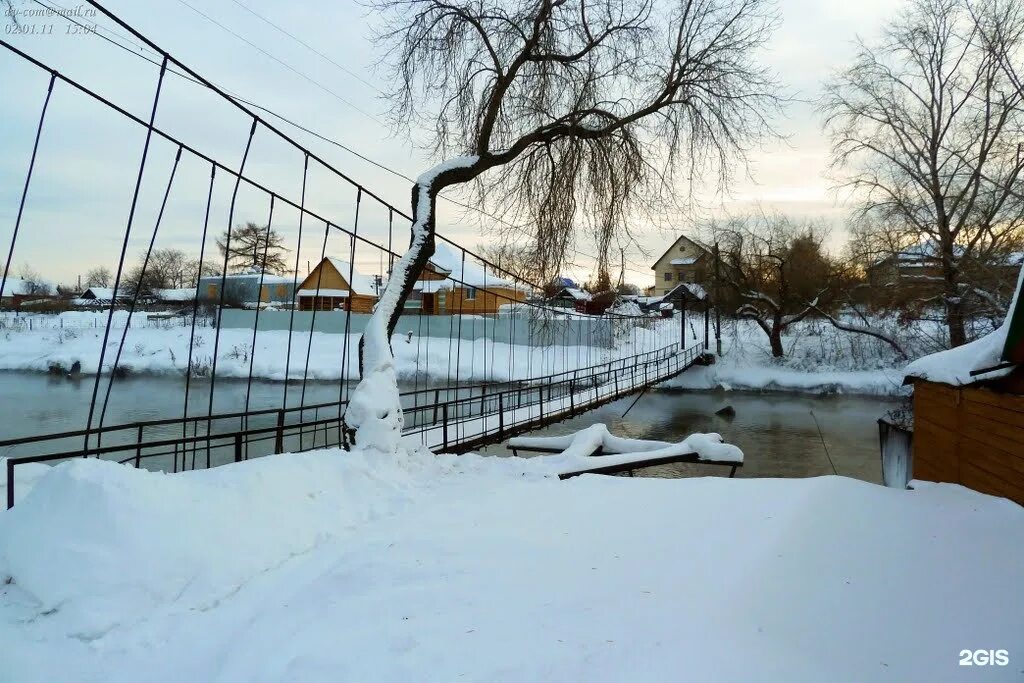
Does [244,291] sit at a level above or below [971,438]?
above

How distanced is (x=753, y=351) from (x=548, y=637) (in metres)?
25.5

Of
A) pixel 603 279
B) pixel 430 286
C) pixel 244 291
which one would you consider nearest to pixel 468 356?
pixel 430 286

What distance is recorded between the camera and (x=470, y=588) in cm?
258

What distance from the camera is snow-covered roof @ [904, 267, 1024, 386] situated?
163 inches

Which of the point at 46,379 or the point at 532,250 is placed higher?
the point at 532,250

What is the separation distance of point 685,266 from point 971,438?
1049 inches

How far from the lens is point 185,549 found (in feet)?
8.25

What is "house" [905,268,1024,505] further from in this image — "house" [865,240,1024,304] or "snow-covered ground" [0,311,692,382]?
"snow-covered ground" [0,311,692,382]

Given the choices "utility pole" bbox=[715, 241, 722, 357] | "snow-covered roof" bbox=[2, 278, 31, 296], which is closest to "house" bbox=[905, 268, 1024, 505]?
"snow-covered roof" bbox=[2, 278, 31, 296]

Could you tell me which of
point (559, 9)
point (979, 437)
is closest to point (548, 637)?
point (979, 437)

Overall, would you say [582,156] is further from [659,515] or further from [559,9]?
[659,515]

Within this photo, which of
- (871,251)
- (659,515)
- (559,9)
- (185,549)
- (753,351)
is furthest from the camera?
(753,351)

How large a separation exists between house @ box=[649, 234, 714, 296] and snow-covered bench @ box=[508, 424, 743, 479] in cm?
426

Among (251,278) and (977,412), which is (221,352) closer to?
(251,278)
